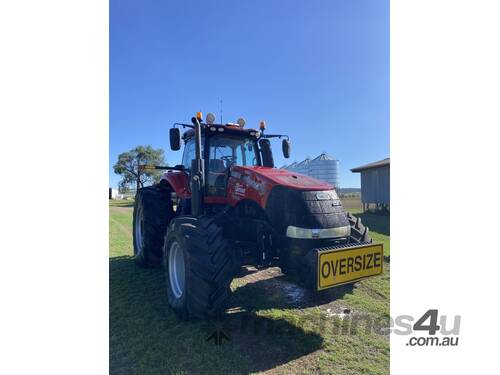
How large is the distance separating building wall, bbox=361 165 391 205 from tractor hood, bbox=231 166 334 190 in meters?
10.5

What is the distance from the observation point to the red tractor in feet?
9.49

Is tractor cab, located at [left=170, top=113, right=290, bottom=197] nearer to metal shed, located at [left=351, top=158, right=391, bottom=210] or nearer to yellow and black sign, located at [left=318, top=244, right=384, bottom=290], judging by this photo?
yellow and black sign, located at [left=318, top=244, right=384, bottom=290]

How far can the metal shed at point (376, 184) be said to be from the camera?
43.1ft

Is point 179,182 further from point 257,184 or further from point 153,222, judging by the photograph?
point 257,184

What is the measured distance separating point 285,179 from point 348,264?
1116mm

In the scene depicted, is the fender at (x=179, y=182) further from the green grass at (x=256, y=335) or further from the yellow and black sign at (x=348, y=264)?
the yellow and black sign at (x=348, y=264)

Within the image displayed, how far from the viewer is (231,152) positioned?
→ 4387 millimetres

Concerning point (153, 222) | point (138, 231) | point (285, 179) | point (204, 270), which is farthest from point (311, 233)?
point (138, 231)

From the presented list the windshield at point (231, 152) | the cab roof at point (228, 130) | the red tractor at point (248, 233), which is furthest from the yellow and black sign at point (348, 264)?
the cab roof at point (228, 130)

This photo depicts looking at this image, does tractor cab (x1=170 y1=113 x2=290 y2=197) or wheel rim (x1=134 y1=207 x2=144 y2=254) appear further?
wheel rim (x1=134 y1=207 x2=144 y2=254)

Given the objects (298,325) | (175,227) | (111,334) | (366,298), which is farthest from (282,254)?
(111,334)

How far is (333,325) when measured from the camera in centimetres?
326

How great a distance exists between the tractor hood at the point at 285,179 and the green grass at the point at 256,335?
4.94 feet

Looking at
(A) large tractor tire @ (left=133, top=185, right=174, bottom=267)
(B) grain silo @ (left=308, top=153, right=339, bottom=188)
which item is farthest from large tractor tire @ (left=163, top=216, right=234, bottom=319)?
(B) grain silo @ (left=308, top=153, right=339, bottom=188)
